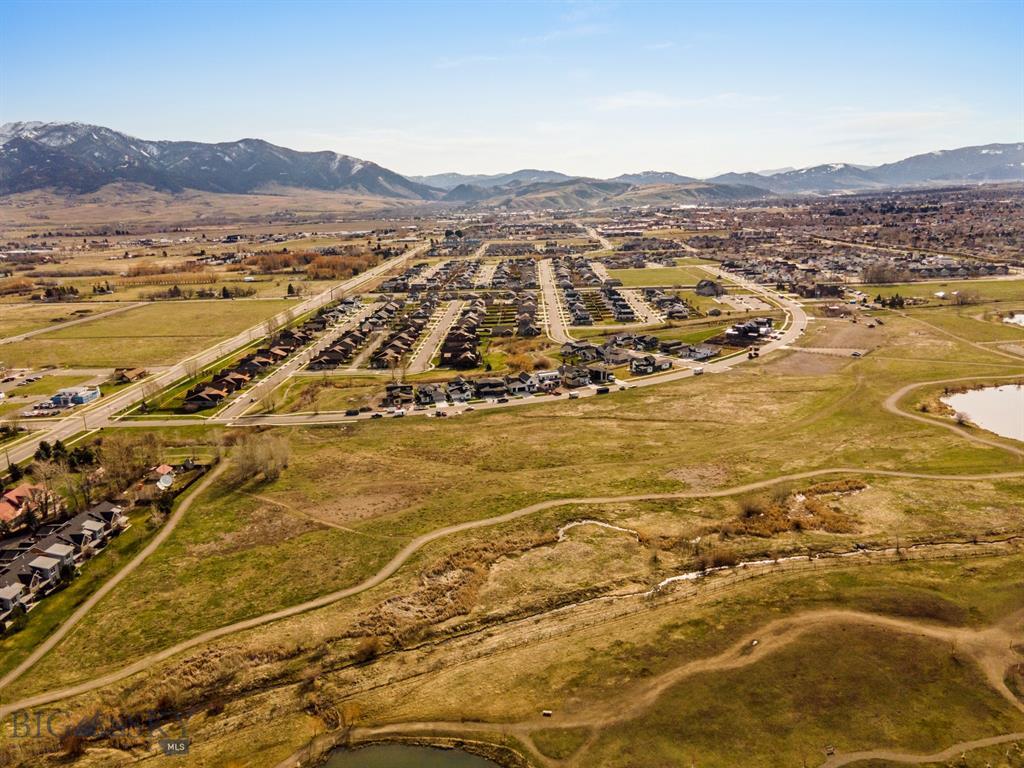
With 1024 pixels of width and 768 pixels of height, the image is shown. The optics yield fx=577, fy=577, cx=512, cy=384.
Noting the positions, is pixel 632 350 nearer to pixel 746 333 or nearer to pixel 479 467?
pixel 746 333

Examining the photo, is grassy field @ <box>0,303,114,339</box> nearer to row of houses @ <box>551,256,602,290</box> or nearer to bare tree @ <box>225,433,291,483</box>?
bare tree @ <box>225,433,291,483</box>

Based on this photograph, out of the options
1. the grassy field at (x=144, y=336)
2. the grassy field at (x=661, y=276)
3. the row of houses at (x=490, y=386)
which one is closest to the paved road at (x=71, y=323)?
the grassy field at (x=144, y=336)

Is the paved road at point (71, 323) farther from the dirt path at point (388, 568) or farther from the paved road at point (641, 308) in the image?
the paved road at point (641, 308)

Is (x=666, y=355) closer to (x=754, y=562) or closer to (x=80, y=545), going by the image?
(x=754, y=562)

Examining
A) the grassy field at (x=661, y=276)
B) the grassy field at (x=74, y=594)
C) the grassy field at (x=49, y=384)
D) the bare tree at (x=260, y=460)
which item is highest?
the grassy field at (x=661, y=276)

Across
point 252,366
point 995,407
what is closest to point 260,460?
point 252,366

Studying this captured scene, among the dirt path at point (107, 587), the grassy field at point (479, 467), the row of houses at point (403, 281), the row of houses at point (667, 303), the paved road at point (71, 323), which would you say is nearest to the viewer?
the dirt path at point (107, 587)

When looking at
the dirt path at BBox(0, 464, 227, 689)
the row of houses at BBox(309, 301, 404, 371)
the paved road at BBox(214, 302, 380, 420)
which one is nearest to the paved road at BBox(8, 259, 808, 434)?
the paved road at BBox(214, 302, 380, 420)
